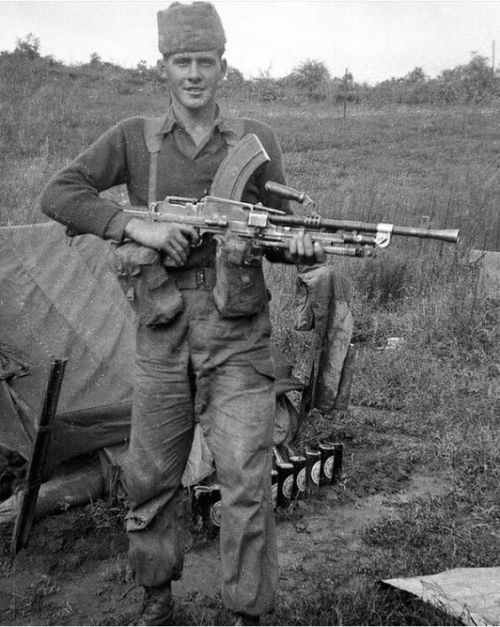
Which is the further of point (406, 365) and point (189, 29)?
point (406, 365)

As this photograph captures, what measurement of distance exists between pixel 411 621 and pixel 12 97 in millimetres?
17214

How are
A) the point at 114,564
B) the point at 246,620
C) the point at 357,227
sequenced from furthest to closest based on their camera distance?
the point at 114,564 → the point at 246,620 → the point at 357,227

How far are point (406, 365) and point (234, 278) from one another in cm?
418

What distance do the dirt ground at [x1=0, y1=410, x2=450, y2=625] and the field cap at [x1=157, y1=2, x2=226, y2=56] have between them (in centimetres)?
238

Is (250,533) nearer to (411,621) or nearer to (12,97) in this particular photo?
(411,621)

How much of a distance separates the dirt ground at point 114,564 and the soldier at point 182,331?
0.49 m

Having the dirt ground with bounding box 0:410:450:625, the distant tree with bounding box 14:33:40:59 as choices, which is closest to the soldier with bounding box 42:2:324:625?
the dirt ground with bounding box 0:410:450:625

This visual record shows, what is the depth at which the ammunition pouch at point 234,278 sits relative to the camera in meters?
3.15

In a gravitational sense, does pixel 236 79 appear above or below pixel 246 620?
above

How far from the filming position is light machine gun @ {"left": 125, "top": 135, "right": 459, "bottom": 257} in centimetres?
312

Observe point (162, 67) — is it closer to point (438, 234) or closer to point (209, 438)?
point (438, 234)

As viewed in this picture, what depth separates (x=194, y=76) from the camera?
3250 mm

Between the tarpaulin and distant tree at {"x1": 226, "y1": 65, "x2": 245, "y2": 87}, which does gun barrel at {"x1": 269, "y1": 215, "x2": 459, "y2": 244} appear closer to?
the tarpaulin

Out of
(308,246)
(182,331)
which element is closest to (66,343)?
(182,331)
